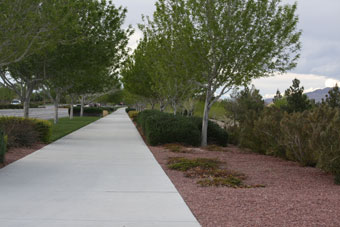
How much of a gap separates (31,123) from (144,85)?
1568 centimetres

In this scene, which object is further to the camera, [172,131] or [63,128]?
[63,128]

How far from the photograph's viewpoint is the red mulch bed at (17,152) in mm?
11385

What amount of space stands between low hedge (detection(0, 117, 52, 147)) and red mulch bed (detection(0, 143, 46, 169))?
0.24m

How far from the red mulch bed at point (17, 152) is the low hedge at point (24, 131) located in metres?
0.24

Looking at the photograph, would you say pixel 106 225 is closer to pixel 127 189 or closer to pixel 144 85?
pixel 127 189

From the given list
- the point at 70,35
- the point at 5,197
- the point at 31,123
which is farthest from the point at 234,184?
the point at 70,35

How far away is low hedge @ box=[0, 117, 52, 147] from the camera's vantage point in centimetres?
1433

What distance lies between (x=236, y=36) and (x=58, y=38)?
6378mm

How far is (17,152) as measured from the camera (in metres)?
13.2

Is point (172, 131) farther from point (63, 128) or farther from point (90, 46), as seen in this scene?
point (63, 128)

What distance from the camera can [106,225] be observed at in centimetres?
539

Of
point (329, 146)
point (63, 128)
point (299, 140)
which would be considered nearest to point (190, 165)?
point (299, 140)

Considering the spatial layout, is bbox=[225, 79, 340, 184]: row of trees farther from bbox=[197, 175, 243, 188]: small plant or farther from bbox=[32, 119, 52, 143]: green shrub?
bbox=[32, 119, 52, 143]: green shrub

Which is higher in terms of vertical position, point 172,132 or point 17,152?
point 172,132
